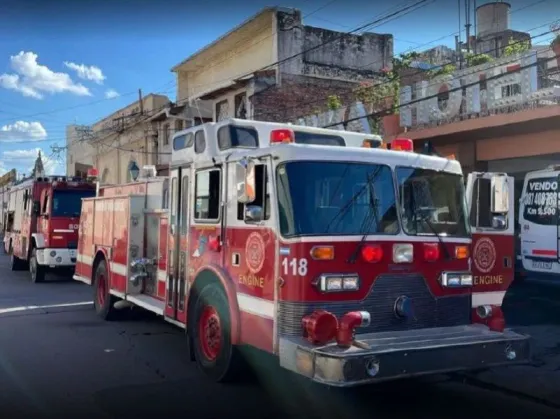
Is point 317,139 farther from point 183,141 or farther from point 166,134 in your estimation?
point 166,134

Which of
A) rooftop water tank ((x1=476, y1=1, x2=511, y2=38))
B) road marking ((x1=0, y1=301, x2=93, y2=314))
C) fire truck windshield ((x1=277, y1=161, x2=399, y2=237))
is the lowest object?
road marking ((x1=0, y1=301, x2=93, y2=314))

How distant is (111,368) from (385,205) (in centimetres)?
365

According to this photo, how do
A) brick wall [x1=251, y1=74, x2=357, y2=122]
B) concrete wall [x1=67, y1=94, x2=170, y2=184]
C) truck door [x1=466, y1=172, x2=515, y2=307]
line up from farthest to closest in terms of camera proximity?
concrete wall [x1=67, y1=94, x2=170, y2=184]
brick wall [x1=251, y1=74, x2=357, y2=122]
truck door [x1=466, y1=172, x2=515, y2=307]

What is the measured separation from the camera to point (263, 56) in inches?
981

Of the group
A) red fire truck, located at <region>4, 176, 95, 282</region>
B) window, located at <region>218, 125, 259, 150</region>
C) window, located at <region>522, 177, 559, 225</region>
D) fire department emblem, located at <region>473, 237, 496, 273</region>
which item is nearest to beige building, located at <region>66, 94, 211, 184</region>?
red fire truck, located at <region>4, 176, 95, 282</region>

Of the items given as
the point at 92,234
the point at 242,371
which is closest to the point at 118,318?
the point at 92,234

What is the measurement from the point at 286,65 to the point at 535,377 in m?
19.1

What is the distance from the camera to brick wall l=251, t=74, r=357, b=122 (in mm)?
22984

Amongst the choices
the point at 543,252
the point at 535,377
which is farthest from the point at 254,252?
the point at 543,252

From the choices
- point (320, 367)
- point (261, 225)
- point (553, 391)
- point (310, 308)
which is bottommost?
point (553, 391)

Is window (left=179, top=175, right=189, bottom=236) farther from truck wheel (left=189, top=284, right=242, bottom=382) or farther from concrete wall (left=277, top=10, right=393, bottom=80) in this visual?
concrete wall (left=277, top=10, right=393, bottom=80)

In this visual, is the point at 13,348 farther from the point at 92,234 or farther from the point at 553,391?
Answer: the point at 553,391

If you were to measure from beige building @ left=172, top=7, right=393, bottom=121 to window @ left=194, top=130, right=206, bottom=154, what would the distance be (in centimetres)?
1605

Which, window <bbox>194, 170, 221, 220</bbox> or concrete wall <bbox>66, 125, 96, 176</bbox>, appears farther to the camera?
concrete wall <bbox>66, 125, 96, 176</bbox>
